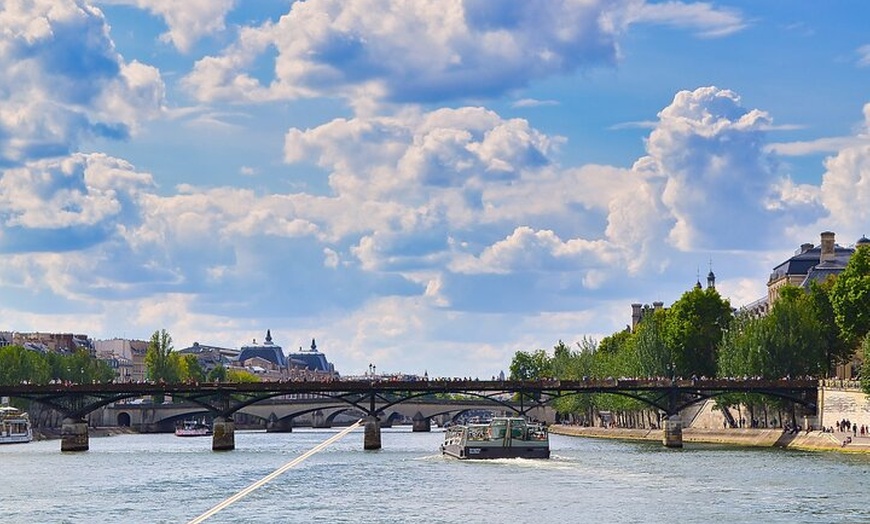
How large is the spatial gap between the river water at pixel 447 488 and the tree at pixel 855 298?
13.9 metres

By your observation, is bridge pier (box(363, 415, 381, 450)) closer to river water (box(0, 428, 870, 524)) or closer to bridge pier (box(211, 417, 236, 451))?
bridge pier (box(211, 417, 236, 451))

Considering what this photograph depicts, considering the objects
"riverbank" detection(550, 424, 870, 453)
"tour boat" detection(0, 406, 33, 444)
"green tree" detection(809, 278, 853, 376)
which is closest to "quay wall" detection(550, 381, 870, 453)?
"riverbank" detection(550, 424, 870, 453)

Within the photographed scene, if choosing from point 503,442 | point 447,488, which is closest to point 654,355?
point 503,442

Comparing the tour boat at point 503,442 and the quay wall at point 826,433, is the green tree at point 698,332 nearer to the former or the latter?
the quay wall at point 826,433

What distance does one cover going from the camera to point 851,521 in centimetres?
8019

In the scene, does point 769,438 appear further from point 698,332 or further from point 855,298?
point 698,332

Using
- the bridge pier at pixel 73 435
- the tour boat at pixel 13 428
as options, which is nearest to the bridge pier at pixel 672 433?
the bridge pier at pixel 73 435

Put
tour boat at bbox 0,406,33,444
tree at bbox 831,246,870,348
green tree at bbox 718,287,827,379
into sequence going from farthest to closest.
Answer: tour boat at bbox 0,406,33,444 → green tree at bbox 718,287,827,379 → tree at bbox 831,246,870,348

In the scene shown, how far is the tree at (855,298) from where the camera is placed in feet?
485

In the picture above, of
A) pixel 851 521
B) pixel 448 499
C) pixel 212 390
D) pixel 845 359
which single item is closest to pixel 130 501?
pixel 448 499

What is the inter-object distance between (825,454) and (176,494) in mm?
55764

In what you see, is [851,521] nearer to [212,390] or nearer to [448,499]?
[448,499]

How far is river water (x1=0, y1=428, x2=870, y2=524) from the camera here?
85125 millimetres

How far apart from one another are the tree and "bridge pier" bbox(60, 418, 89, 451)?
223 ft
